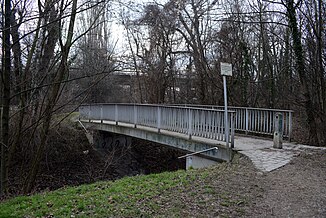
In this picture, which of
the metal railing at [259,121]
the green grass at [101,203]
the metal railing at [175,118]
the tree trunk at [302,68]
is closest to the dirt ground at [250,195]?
the green grass at [101,203]

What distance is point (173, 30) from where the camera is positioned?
18.0m

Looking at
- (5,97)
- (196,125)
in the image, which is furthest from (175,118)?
(5,97)

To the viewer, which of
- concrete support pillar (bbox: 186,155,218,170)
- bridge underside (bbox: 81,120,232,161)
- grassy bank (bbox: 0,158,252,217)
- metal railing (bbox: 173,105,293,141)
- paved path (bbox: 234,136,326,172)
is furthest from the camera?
metal railing (bbox: 173,105,293,141)

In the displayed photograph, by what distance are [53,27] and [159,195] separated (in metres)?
5.32

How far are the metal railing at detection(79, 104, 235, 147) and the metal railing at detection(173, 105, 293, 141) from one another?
2333 mm

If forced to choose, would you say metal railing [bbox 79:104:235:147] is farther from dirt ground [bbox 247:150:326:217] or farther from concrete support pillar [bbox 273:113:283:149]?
dirt ground [bbox 247:150:326:217]

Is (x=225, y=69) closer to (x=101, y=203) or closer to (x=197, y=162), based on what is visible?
(x=197, y=162)

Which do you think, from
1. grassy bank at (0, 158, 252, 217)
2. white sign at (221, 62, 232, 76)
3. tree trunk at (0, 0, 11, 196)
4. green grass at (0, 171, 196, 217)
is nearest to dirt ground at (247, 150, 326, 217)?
grassy bank at (0, 158, 252, 217)

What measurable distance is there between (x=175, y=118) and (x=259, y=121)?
3092 mm

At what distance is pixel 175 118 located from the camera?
383 inches

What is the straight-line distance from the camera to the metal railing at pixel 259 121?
923 centimetres

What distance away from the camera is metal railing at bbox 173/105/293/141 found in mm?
9234

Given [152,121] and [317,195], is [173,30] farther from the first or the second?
[317,195]

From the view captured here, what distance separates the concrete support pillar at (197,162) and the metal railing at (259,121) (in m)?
2.55
